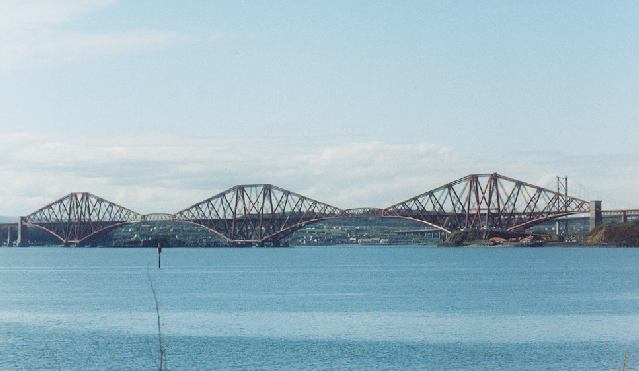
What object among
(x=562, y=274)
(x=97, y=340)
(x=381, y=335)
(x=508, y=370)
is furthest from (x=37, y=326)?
(x=562, y=274)

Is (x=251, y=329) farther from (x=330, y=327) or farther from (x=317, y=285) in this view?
(x=317, y=285)

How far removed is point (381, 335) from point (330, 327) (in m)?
5.02

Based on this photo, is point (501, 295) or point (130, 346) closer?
point (130, 346)

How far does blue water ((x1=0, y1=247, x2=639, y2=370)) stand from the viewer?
53.5m

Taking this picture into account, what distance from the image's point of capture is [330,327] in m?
66.7

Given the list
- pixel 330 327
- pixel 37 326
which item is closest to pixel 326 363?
pixel 330 327

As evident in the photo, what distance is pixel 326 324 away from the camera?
2694 inches

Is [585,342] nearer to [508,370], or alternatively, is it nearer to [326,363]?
[508,370]

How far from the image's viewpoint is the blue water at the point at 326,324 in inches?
2105

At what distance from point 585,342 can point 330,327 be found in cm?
1465

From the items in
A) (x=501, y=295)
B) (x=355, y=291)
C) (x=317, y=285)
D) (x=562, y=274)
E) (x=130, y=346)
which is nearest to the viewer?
(x=130, y=346)

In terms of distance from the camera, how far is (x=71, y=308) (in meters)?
82.2

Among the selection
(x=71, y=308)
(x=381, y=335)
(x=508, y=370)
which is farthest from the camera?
(x=71, y=308)

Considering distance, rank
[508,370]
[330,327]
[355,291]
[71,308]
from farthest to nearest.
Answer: [355,291] < [71,308] < [330,327] < [508,370]
